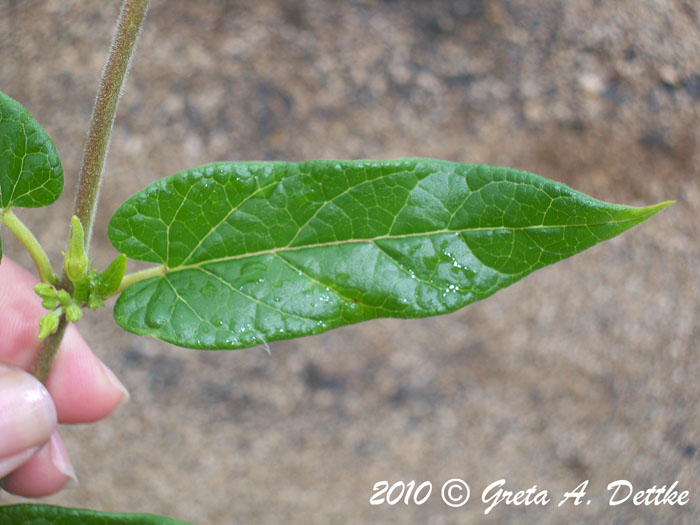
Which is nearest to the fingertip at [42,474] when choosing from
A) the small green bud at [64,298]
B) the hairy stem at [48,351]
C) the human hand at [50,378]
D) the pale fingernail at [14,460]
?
the human hand at [50,378]

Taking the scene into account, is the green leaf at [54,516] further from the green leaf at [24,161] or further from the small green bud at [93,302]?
the green leaf at [24,161]

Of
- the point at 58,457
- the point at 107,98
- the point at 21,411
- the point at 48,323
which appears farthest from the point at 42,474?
the point at 107,98

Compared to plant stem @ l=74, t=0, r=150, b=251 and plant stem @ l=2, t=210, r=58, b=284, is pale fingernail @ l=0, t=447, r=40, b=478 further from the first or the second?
plant stem @ l=74, t=0, r=150, b=251

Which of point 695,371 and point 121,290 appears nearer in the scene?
point 121,290

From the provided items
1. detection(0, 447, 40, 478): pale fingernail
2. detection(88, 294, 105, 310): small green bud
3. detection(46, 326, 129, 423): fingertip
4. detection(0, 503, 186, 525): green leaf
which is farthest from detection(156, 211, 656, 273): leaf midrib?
detection(46, 326, 129, 423): fingertip

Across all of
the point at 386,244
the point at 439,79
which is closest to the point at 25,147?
the point at 386,244

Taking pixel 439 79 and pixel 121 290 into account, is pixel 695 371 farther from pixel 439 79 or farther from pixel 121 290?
pixel 121 290
